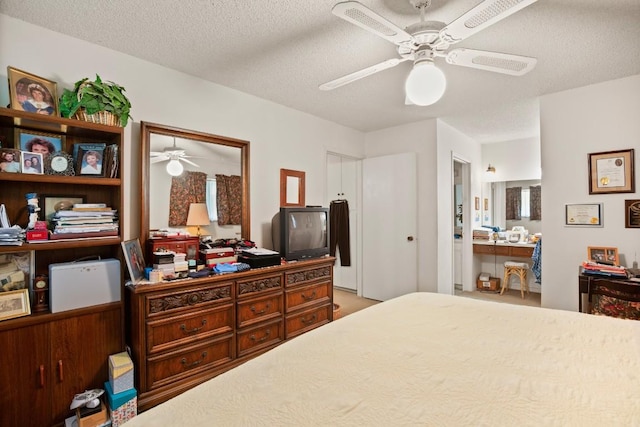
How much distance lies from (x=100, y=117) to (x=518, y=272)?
17.4ft

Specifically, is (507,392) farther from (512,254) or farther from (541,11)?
(512,254)

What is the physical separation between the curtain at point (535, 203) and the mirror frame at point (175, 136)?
4.61 m

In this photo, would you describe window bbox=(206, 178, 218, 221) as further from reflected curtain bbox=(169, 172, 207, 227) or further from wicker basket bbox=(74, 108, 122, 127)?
wicker basket bbox=(74, 108, 122, 127)

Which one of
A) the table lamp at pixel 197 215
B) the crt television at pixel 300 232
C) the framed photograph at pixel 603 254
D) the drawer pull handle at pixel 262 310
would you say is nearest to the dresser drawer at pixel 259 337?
the drawer pull handle at pixel 262 310

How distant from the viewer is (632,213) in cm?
268

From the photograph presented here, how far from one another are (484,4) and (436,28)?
14.2 inches

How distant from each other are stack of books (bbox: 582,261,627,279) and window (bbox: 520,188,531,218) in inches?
101

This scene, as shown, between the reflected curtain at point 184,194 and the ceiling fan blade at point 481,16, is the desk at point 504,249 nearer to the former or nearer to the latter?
the ceiling fan blade at point 481,16

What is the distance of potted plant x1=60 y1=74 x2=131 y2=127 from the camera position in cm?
185

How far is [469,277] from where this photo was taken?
4.83m

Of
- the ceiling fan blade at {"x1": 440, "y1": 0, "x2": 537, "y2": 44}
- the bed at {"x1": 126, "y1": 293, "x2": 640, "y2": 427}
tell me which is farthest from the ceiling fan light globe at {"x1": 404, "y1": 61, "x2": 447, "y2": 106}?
the bed at {"x1": 126, "y1": 293, "x2": 640, "y2": 427}

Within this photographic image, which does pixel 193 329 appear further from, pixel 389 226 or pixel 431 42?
pixel 389 226

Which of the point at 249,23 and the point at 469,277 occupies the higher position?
the point at 249,23

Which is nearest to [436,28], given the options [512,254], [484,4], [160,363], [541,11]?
[484,4]
